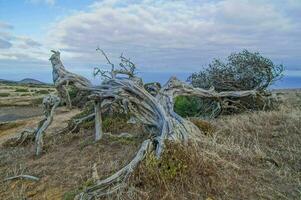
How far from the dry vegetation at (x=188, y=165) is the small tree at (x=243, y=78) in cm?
235

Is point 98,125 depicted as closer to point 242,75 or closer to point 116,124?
point 116,124

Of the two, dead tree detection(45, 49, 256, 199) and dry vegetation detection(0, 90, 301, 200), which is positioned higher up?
dead tree detection(45, 49, 256, 199)

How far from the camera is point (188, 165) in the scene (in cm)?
542

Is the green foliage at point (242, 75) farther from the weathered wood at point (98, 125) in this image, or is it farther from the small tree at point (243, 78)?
the weathered wood at point (98, 125)

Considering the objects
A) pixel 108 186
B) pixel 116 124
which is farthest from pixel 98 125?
pixel 108 186

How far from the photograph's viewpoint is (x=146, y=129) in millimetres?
7523

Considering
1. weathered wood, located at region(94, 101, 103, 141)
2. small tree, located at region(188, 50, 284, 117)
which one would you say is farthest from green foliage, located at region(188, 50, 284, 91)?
weathered wood, located at region(94, 101, 103, 141)

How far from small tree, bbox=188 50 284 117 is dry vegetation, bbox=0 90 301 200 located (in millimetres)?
2346

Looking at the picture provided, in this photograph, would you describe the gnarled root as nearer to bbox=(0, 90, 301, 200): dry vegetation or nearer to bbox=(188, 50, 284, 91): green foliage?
bbox=(0, 90, 301, 200): dry vegetation

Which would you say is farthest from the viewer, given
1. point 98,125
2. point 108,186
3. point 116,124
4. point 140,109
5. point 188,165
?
point 116,124

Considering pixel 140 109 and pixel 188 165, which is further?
pixel 140 109

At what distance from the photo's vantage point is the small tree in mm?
11414

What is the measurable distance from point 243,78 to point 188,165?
7.21 metres

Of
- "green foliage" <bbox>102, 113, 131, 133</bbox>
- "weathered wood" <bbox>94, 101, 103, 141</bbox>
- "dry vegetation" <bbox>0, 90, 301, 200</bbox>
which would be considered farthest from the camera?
"green foliage" <bbox>102, 113, 131, 133</bbox>
